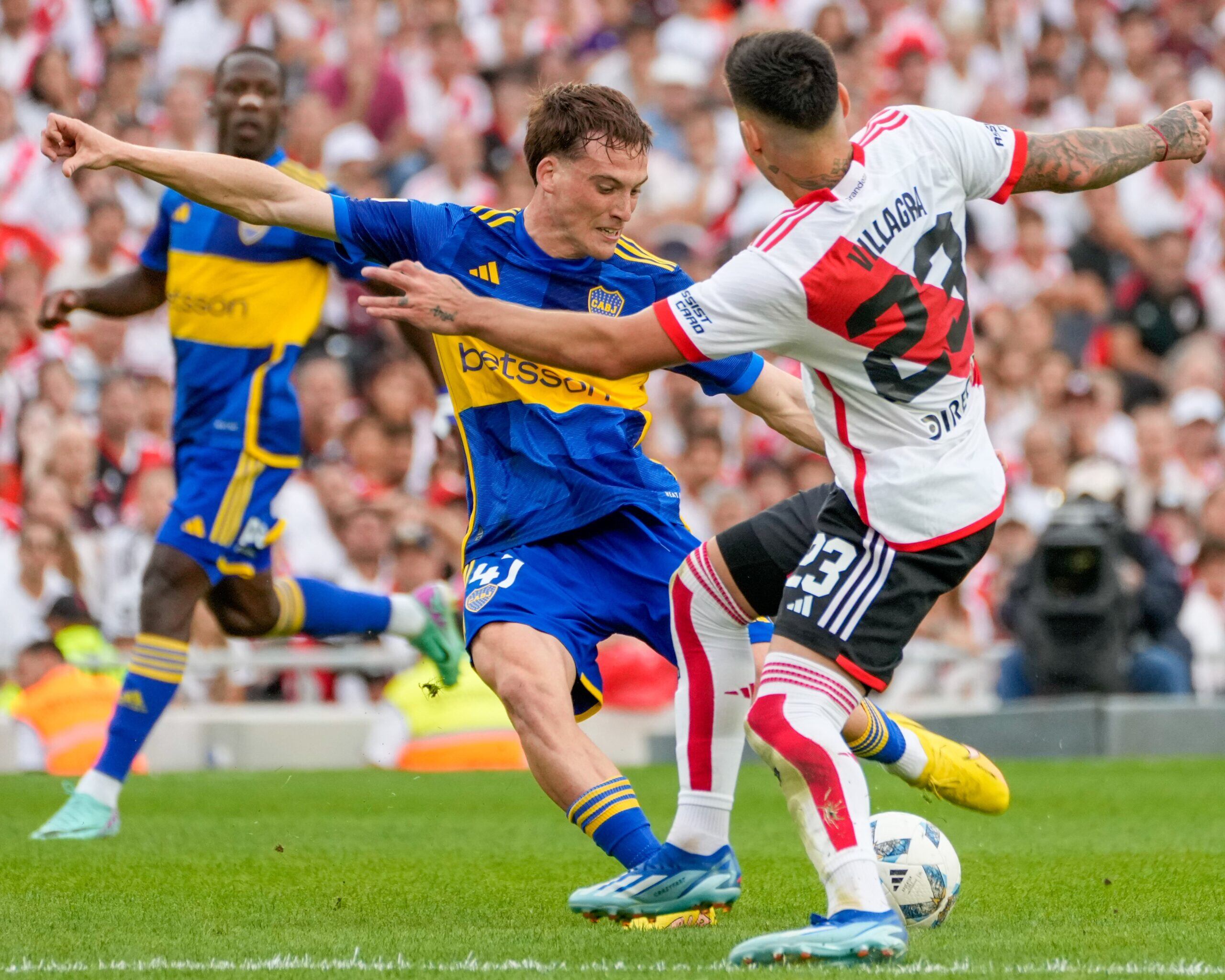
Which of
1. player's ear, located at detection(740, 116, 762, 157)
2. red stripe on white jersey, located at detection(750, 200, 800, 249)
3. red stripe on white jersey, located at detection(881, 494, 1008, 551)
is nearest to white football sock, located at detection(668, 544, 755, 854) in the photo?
red stripe on white jersey, located at detection(881, 494, 1008, 551)

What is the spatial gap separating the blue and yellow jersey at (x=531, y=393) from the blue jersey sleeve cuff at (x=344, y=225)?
3.9 inches

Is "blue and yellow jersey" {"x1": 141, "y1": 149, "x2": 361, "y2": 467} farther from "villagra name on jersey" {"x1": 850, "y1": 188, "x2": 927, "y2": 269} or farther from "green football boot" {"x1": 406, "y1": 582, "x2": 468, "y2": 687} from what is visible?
"villagra name on jersey" {"x1": 850, "y1": 188, "x2": 927, "y2": 269}

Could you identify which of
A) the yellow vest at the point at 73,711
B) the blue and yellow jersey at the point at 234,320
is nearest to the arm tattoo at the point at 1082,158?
the blue and yellow jersey at the point at 234,320

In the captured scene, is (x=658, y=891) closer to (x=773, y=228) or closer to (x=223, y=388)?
(x=773, y=228)

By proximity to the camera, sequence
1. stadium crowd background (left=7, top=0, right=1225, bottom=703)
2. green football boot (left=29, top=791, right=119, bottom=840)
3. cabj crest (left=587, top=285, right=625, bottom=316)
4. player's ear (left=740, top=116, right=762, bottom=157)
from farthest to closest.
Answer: stadium crowd background (left=7, top=0, right=1225, bottom=703)
green football boot (left=29, top=791, right=119, bottom=840)
cabj crest (left=587, top=285, right=625, bottom=316)
player's ear (left=740, top=116, right=762, bottom=157)

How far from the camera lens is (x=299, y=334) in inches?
315

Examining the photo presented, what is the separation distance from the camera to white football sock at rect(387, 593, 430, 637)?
28.3ft

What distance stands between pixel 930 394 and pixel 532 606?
1.40 metres

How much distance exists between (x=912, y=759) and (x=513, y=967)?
1.65 meters

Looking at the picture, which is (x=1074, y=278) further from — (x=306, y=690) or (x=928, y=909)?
(x=928, y=909)

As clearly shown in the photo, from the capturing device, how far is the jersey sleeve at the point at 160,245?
7.98 m

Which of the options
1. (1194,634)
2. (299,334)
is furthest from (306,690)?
(1194,634)

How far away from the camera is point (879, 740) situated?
215 inches

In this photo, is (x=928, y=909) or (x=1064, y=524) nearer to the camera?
(x=928, y=909)
